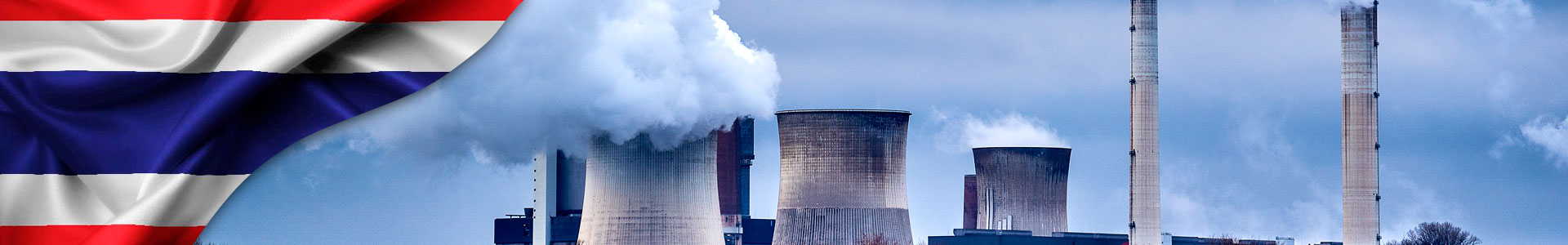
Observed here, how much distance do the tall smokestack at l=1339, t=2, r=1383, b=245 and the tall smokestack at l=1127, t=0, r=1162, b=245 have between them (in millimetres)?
3281

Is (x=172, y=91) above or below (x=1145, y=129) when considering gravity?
below

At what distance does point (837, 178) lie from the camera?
37.3m

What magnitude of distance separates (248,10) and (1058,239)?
46292mm

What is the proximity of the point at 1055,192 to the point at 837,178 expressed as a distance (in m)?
13.1

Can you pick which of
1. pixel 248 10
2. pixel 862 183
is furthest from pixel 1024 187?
pixel 248 10

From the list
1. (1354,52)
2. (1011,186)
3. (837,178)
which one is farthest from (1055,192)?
(1354,52)

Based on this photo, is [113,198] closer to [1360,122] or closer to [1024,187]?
[1360,122]

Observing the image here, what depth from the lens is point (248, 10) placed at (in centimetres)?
200

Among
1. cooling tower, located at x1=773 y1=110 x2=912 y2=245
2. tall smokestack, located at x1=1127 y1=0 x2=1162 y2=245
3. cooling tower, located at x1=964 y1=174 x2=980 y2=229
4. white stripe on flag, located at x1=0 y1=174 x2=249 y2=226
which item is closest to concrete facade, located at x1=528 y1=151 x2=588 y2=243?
cooling tower, located at x1=773 y1=110 x2=912 y2=245

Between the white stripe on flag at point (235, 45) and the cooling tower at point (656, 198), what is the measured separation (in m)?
30.4

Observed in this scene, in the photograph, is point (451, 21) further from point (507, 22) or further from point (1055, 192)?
point (1055, 192)

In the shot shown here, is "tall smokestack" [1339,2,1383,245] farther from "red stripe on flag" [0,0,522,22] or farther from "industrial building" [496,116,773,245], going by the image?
"red stripe on flag" [0,0,522,22]

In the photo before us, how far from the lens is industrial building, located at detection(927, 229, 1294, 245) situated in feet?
155

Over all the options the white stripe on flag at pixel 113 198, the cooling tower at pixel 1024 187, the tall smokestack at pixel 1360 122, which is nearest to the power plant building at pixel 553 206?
the cooling tower at pixel 1024 187
